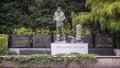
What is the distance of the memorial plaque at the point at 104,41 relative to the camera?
18984mm

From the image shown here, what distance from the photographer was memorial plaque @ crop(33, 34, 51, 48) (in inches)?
750

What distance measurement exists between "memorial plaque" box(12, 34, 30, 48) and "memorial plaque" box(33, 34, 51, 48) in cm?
37

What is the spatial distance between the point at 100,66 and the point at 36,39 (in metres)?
5.12

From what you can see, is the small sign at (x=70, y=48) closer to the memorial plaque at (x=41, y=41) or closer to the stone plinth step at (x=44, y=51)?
the stone plinth step at (x=44, y=51)

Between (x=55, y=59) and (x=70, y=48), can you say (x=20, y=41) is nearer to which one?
(x=70, y=48)

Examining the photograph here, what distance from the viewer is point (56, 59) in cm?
1508

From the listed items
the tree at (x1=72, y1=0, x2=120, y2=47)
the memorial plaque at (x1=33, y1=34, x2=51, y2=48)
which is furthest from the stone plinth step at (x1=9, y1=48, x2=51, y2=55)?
the tree at (x1=72, y1=0, x2=120, y2=47)

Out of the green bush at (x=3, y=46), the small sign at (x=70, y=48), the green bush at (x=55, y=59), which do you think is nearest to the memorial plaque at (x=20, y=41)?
the green bush at (x=3, y=46)

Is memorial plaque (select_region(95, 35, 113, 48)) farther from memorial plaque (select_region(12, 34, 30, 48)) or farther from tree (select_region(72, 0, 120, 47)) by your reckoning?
memorial plaque (select_region(12, 34, 30, 48))

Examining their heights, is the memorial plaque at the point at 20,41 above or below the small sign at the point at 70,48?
above

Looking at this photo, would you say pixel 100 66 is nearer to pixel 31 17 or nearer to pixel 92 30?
pixel 92 30

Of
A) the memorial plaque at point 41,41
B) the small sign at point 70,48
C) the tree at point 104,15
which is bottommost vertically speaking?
the small sign at point 70,48

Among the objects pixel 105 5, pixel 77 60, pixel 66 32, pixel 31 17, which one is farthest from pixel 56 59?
pixel 31 17

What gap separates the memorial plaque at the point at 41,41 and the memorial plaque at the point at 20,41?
366 millimetres
